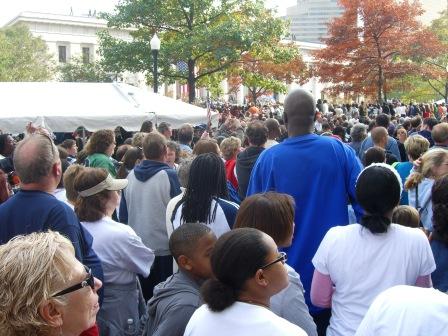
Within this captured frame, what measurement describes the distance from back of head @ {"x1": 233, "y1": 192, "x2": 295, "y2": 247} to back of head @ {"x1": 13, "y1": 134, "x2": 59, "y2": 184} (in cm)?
116

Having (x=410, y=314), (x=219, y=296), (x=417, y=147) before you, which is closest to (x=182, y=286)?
(x=219, y=296)

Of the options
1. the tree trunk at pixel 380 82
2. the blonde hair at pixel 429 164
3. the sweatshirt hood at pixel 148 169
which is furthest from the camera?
the tree trunk at pixel 380 82

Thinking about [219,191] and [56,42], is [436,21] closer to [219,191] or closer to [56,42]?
[56,42]

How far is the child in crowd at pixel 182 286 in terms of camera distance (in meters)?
3.03

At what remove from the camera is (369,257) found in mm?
3305

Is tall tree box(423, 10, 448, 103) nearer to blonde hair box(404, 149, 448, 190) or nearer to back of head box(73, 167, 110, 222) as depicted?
blonde hair box(404, 149, 448, 190)

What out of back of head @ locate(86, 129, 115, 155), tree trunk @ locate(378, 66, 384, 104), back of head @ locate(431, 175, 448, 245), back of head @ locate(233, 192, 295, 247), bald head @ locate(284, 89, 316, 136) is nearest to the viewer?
back of head @ locate(233, 192, 295, 247)

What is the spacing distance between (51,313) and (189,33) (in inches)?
1046

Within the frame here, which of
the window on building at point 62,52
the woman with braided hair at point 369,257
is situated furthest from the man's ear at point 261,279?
the window on building at point 62,52

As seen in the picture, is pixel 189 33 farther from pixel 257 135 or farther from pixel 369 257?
pixel 369 257

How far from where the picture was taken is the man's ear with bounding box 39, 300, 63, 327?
1.97 metres

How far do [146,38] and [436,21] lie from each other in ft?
106

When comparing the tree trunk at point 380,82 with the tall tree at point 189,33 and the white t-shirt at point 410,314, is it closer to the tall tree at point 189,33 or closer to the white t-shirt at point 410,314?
the tall tree at point 189,33

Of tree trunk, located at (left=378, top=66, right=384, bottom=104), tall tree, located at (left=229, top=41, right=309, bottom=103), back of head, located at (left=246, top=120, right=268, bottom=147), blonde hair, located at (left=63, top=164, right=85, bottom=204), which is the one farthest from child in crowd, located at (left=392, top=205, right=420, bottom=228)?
tree trunk, located at (left=378, top=66, right=384, bottom=104)
